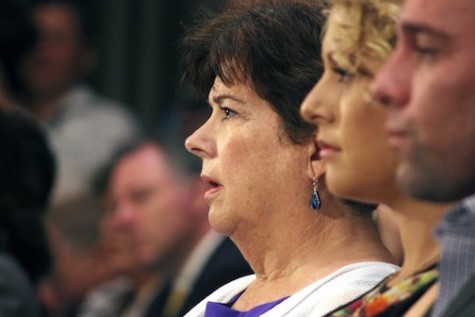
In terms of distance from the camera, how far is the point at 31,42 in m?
7.18

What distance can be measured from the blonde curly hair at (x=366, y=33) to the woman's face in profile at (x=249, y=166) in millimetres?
740

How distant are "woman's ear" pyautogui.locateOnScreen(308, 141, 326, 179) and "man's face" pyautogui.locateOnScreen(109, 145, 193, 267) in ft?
10.1

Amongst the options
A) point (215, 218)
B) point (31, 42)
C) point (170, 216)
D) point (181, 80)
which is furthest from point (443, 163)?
point (31, 42)

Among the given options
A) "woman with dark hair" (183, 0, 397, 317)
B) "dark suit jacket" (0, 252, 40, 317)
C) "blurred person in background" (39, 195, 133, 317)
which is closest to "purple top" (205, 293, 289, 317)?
"woman with dark hair" (183, 0, 397, 317)

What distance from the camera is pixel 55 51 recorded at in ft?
25.7

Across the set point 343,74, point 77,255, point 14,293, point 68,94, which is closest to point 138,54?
point 68,94

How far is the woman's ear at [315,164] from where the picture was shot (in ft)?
12.3

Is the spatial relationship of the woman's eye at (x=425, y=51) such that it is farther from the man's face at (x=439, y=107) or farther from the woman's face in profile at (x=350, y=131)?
the woman's face in profile at (x=350, y=131)

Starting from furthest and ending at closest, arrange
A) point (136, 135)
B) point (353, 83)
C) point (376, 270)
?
point (136, 135) < point (376, 270) < point (353, 83)

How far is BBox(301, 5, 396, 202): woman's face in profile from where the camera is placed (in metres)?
3.04

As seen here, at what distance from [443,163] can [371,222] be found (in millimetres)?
1196

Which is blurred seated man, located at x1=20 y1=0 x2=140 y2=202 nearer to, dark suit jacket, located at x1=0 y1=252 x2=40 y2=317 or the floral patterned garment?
dark suit jacket, located at x1=0 y1=252 x2=40 y2=317

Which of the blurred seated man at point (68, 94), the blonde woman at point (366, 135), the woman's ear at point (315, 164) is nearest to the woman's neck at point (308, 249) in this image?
the woman's ear at point (315, 164)

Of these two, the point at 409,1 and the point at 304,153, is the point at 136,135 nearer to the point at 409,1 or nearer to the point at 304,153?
the point at 304,153
